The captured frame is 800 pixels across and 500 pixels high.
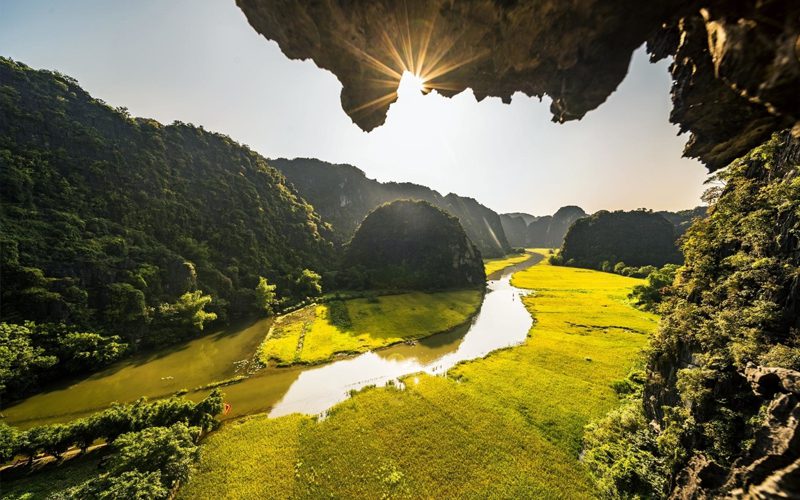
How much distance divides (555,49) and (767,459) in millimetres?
10659

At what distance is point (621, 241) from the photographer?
382 ft

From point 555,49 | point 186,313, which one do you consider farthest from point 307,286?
point 555,49

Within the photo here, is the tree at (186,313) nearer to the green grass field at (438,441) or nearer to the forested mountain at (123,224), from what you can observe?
the forested mountain at (123,224)

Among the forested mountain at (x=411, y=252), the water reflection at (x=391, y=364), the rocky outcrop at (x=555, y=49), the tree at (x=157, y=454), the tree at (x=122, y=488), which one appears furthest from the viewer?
the forested mountain at (x=411, y=252)

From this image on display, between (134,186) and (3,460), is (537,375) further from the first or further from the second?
(134,186)

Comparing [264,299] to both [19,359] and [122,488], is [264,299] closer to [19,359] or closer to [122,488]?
[19,359]

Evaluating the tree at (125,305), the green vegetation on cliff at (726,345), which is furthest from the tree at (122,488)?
the tree at (125,305)

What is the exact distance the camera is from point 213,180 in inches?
2931

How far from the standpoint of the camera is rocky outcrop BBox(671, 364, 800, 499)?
5402mm

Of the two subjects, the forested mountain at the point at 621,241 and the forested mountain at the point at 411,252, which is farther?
the forested mountain at the point at 621,241

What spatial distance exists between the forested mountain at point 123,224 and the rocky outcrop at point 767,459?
45.9 meters

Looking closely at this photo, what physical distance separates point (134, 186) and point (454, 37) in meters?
71.3

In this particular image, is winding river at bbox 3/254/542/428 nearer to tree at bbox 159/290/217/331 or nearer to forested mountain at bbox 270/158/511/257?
tree at bbox 159/290/217/331

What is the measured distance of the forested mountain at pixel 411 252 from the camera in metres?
72.4
